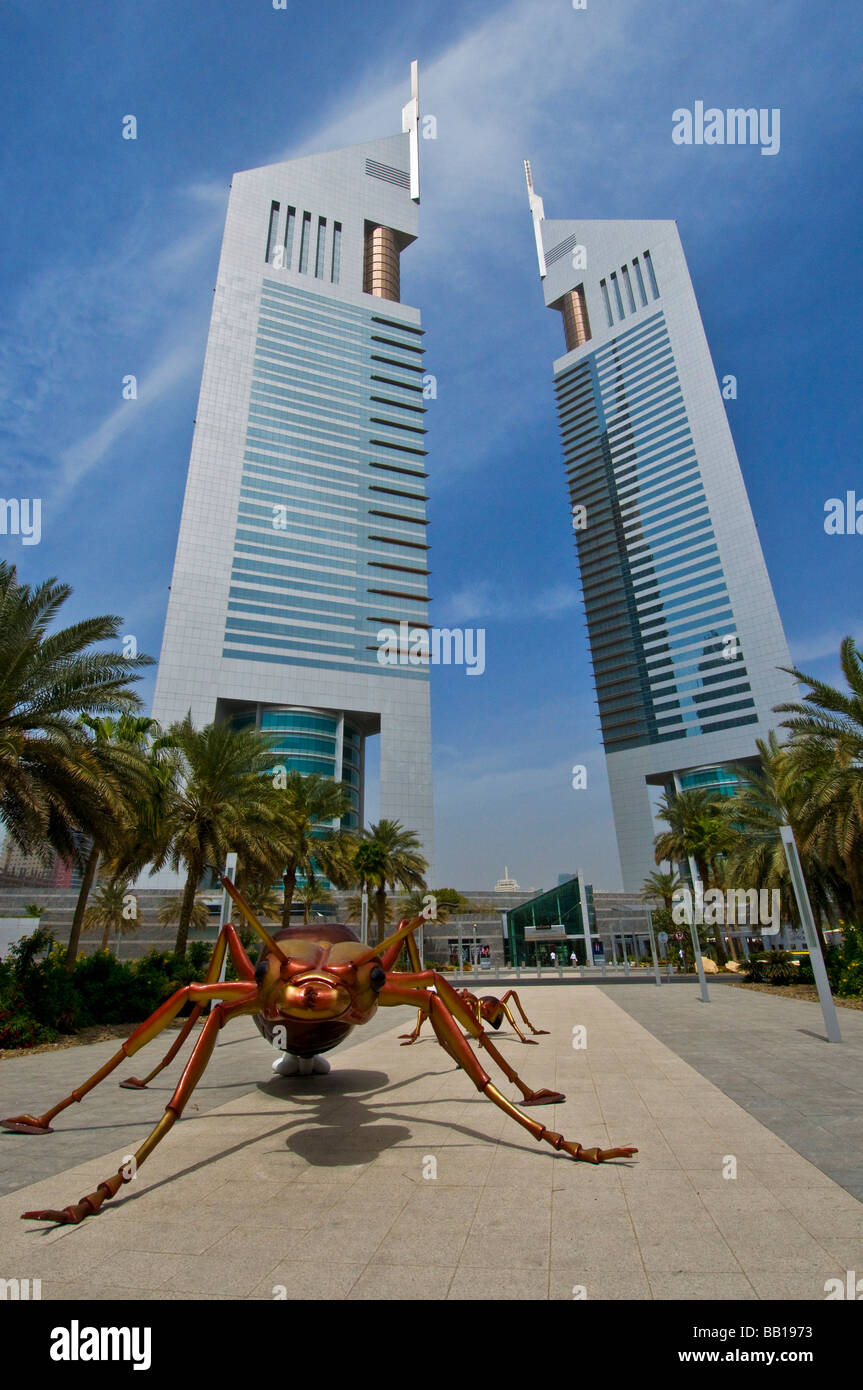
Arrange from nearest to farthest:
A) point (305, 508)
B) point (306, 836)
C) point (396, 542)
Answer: point (306, 836) → point (305, 508) → point (396, 542)

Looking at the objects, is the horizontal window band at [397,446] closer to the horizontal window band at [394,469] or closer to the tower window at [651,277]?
the horizontal window band at [394,469]

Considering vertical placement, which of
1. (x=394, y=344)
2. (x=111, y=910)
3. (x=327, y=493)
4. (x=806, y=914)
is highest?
(x=394, y=344)

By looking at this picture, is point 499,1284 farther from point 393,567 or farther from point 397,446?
point 397,446

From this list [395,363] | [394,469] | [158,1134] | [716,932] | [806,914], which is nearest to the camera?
[158,1134]

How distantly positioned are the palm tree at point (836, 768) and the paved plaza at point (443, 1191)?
43.6ft

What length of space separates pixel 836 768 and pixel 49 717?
2494 cm

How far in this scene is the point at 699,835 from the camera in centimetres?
4597

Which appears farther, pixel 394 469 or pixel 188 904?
pixel 394 469

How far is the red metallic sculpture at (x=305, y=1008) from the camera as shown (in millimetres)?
4125

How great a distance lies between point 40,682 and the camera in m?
16.0

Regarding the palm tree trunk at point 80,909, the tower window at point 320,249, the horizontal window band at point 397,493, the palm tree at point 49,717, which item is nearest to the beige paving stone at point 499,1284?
the palm tree at point 49,717

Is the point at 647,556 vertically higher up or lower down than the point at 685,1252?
higher up

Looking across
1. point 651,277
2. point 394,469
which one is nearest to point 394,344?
point 394,469
